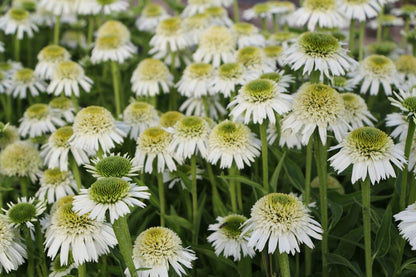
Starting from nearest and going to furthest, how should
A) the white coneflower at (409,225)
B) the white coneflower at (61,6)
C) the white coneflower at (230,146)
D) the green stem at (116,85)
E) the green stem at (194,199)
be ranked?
the white coneflower at (409,225) < the white coneflower at (230,146) < the green stem at (194,199) < the green stem at (116,85) < the white coneflower at (61,6)

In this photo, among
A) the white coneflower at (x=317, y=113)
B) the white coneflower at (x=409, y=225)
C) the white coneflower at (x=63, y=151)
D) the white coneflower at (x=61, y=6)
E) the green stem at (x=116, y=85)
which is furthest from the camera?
the white coneflower at (x=61, y=6)

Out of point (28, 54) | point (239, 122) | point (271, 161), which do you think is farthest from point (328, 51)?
point (28, 54)

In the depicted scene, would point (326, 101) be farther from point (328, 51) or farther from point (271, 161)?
point (271, 161)

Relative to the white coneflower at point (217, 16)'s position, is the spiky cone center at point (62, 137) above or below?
below

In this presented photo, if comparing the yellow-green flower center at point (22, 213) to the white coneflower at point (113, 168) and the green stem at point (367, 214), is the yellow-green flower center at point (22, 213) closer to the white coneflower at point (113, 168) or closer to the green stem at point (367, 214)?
the white coneflower at point (113, 168)

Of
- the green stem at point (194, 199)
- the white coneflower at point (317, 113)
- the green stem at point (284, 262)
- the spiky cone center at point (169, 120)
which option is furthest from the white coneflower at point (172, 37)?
the green stem at point (284, 262)

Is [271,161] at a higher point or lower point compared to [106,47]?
lower

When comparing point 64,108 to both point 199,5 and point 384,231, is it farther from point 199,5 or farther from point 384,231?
point 384,231
